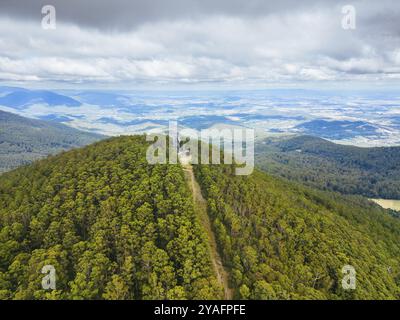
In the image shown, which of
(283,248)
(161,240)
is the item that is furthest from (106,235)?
(283,248)

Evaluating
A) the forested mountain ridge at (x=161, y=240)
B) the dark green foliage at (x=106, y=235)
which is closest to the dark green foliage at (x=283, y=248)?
the forested mountain ridge at (x=161, y=240)

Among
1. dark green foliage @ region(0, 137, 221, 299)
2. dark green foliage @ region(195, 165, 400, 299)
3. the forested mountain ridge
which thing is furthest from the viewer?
dark green foliage @ region(195, 165, 400, 299)

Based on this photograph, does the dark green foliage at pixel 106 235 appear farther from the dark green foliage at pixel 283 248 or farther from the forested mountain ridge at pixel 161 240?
the dark green foliage at pixel 283 248

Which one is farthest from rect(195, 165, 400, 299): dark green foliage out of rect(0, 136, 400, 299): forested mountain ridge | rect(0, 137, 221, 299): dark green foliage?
rect(0, 137, 221, 299): dark green foliage

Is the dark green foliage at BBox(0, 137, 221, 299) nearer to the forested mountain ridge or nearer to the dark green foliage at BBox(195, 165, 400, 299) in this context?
the forested mountain ridge

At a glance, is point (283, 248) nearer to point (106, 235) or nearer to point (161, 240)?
point (161, 240)

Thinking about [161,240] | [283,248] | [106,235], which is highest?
[106,235]
